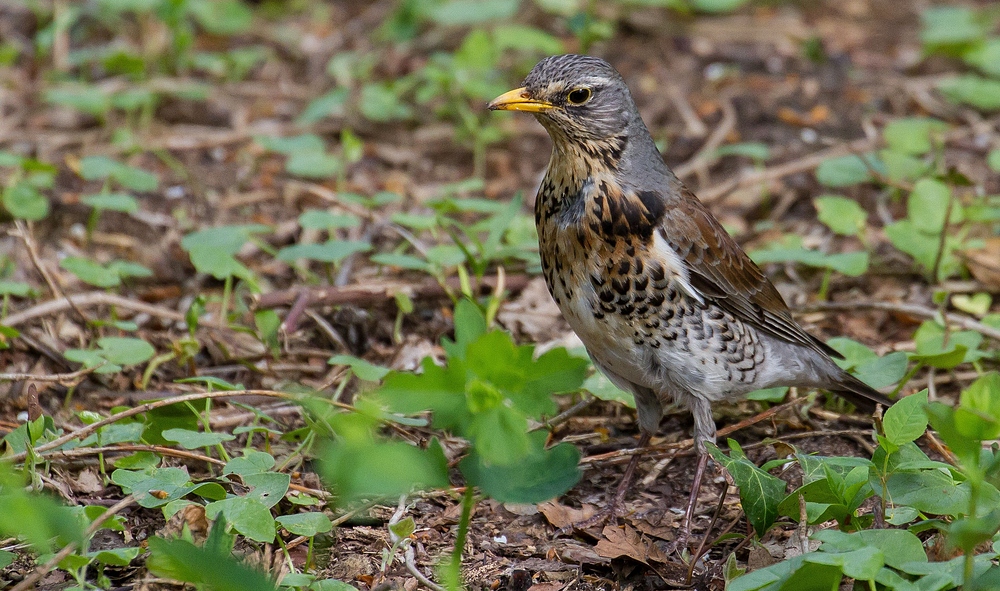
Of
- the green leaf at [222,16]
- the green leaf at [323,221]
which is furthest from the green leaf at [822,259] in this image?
the green leaf at [222,16]

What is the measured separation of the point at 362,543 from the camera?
381 centimetres

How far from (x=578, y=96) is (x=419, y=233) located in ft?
7.03

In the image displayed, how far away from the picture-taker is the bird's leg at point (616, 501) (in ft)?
13.3

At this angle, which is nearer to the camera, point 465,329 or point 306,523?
point 465,329

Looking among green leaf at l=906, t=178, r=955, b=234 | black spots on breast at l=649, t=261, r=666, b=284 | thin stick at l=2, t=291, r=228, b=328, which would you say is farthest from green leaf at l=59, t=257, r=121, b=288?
green leaf at l=906, t=178, r=955, b=234

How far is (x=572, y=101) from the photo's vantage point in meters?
4.25

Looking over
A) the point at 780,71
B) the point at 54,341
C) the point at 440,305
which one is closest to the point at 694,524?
the point at 440,305

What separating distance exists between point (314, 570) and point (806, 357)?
2184 millimetres

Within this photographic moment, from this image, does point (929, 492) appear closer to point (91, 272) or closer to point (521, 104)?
point (521, 104)

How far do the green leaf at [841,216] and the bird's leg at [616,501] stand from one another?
1.84m

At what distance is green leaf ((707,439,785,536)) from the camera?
11.3 feet

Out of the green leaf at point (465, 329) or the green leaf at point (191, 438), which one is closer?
the green leaf at point (465, 329)

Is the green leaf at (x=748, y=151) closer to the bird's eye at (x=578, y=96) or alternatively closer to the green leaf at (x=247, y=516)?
the bird's eye at (x=578, y=96)

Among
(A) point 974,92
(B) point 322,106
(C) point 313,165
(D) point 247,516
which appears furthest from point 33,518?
(A) point 974,92
